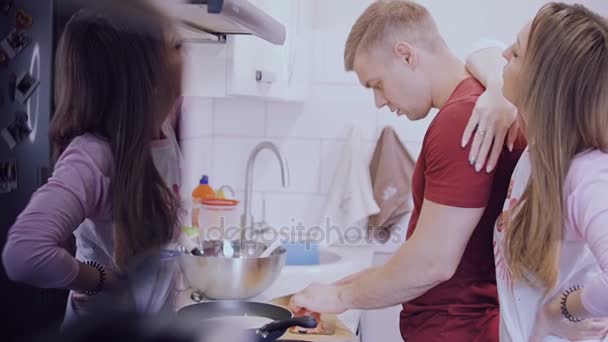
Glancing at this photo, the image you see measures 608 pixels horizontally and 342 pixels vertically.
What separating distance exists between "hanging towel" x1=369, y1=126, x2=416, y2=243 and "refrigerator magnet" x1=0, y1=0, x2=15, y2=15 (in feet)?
6.47

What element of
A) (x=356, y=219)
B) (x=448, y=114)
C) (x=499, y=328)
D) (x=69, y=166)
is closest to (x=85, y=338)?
(x=69, y=166)

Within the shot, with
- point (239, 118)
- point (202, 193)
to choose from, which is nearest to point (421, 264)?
point (202, 193)

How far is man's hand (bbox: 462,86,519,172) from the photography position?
1.02 metres

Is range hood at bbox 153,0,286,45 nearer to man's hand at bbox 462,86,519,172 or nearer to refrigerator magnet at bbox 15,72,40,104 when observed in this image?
refrigerator magnet at bbox 15,72,40,104

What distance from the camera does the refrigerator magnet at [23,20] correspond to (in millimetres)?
172

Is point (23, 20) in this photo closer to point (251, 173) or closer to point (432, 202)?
point (432, 202)

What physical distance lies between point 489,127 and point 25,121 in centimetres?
94

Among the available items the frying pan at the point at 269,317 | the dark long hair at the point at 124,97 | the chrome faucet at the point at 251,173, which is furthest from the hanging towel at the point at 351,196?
the dark long hair at the point at 124,97

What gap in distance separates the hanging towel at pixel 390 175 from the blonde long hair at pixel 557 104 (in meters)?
1.05

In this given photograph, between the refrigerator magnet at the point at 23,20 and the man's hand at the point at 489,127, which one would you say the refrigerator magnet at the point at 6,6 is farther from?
the man's hand at the point at 489,127

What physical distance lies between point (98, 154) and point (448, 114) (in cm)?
94

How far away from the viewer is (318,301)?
1217 millimetres

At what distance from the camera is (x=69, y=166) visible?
0.60 ft

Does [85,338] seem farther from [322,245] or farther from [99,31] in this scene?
[322,245]
